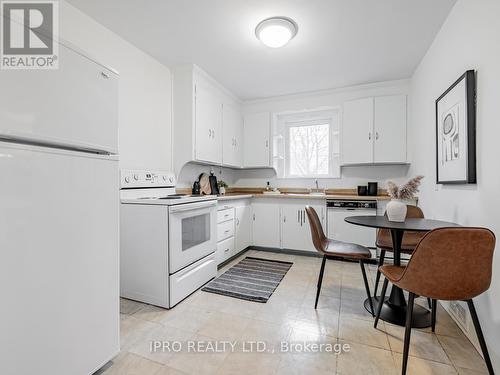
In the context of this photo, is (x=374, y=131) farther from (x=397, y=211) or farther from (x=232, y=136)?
(x=232, y=136)

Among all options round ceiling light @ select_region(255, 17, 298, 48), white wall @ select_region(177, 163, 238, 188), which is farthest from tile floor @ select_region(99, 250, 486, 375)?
round ceiling light @ select_region(255, 17, 298, 48)

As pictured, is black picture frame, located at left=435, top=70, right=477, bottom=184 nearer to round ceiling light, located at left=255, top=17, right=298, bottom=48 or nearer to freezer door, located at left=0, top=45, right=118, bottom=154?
round ceiling light, located at left=255, top=17, right=298, bottom=48

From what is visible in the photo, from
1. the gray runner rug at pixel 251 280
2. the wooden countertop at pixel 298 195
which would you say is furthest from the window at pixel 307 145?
the gray runner rug at pixel 251 280

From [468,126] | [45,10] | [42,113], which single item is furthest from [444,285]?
[45,10]

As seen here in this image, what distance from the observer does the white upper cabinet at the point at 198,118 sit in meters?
2.97

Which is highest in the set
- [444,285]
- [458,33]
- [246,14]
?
[246,14]

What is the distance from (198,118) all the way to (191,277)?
6.24 feet

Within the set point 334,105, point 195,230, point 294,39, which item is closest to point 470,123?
point 294,39

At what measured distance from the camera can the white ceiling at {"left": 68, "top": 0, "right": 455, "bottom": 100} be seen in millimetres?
1938

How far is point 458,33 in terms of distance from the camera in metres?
1.87

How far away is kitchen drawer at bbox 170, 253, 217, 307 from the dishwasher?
171 cm

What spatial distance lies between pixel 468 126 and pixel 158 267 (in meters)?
2.58

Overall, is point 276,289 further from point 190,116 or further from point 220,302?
point 190,116

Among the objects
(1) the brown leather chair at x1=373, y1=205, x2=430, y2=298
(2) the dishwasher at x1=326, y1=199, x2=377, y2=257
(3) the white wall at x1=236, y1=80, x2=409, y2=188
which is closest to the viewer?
(1) the brown leather chair at x1=373, y1=205, x2=430, y2=298
